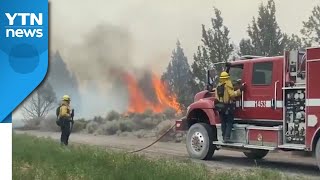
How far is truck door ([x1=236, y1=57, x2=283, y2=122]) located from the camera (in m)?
9.54

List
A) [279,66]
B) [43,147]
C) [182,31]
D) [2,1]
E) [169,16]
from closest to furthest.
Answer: [2,1]
[43,147]
[279,66]
[169,16]
[182,31]

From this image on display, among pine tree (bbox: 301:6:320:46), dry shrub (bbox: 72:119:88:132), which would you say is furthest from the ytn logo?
pine tree (bbox: 301:6:320:46)

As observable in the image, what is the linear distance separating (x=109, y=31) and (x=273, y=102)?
2997 millimetres

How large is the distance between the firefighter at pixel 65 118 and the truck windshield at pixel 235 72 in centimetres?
289

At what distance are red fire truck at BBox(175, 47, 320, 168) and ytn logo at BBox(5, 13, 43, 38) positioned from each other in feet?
13.8

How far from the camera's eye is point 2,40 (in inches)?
257

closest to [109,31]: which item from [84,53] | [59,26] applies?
[84,53]

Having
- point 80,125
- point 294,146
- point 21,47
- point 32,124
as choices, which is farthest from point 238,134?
point 21,47

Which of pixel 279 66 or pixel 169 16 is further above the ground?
pixel 169 16

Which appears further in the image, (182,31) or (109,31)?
(182,31)

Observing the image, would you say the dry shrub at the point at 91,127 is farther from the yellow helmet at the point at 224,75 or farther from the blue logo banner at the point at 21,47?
the blue logo banner at the point at 21,47

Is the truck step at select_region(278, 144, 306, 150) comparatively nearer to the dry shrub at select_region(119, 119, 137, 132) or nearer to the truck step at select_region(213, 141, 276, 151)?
the truck step at select_region(213, 141, 276, 151)

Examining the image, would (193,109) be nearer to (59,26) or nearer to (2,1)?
(59,26)

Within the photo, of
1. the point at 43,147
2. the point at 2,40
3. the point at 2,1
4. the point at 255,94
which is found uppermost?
the point at 2,1
